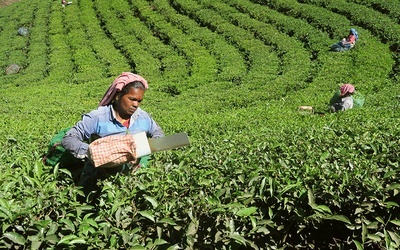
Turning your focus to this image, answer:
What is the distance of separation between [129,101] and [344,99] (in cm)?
694

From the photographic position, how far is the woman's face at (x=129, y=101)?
12.5 feet

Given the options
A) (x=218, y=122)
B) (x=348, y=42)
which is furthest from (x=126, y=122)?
(x=348, y=42)

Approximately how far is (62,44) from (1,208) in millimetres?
22098

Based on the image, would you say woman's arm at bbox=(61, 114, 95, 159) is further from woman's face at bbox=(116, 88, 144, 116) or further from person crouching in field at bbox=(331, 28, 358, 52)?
person crouching in field at bbox=(331, 28, 358, 52)

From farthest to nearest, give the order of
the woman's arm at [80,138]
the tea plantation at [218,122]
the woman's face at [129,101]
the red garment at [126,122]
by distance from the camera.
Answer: the red garment at [126,122]
the woman's face at [129,101]
the woman's arm at [80,138]
the tea plantation at [218,122]

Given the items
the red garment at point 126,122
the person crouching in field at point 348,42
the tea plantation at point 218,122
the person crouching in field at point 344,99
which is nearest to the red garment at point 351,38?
the person crouching in field at point 348,42

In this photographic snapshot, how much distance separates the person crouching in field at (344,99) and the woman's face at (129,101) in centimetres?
671

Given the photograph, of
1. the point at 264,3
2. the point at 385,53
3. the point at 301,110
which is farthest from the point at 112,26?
the point at 301,110

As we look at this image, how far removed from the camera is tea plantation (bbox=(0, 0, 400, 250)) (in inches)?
108

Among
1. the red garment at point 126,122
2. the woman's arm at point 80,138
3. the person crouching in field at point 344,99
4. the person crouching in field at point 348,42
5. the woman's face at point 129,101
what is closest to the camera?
the woman's arm at point 80,138

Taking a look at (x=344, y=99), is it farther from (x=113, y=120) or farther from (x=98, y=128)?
(x=98, y=128)

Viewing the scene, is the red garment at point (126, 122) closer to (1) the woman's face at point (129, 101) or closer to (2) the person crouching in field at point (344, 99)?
(1) the woman's face at point (129, 101)

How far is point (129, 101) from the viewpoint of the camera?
380 centimetres

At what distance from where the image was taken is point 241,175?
3145 millimetres
